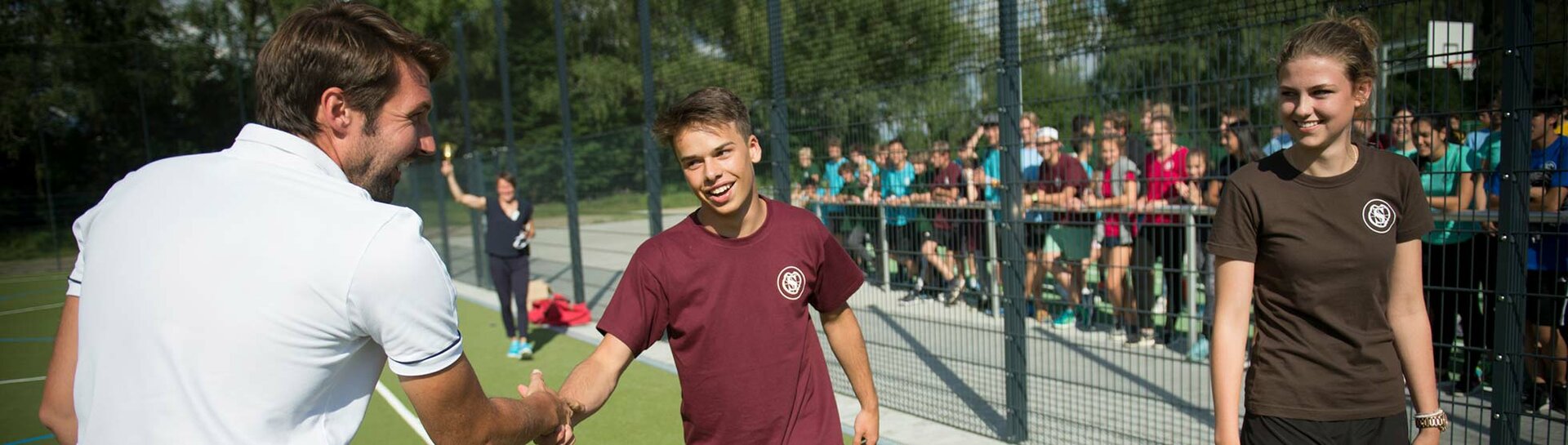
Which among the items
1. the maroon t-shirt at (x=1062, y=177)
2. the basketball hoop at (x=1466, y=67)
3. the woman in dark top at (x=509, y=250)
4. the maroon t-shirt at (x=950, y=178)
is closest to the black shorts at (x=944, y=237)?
the maroon t-shirt at (x=950, y=178)

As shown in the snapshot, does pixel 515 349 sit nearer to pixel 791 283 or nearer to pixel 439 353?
Result: pixel 791 283

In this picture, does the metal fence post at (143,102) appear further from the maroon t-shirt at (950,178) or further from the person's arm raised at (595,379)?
the person's arm raised at (595,379)

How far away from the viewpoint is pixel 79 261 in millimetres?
1961

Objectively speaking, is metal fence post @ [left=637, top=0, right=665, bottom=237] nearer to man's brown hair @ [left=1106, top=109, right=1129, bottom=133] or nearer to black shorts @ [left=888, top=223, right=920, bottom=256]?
black shorts @ [left=888, top=223, right=920, bottom=256]

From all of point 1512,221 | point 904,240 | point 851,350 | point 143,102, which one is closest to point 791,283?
point 851,350

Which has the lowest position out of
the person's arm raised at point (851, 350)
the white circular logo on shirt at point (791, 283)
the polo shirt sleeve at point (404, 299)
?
the person's arm raised at point (851, 350)

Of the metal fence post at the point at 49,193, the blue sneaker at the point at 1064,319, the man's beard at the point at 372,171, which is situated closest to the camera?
the man's beard at the point at 372,171

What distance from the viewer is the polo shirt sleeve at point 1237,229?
7.93 ft

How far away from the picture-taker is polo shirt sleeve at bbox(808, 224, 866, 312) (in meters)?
3.10

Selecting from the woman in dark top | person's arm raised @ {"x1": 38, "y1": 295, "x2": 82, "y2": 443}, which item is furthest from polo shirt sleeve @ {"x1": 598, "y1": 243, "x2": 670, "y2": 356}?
the woman in dark top

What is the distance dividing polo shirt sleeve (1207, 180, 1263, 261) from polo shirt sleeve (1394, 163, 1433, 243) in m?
0.39

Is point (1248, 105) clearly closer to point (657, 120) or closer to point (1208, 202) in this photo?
point (1208, 202)

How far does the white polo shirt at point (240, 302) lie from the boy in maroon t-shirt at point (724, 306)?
1.14 meters

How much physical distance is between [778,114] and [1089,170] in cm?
241
